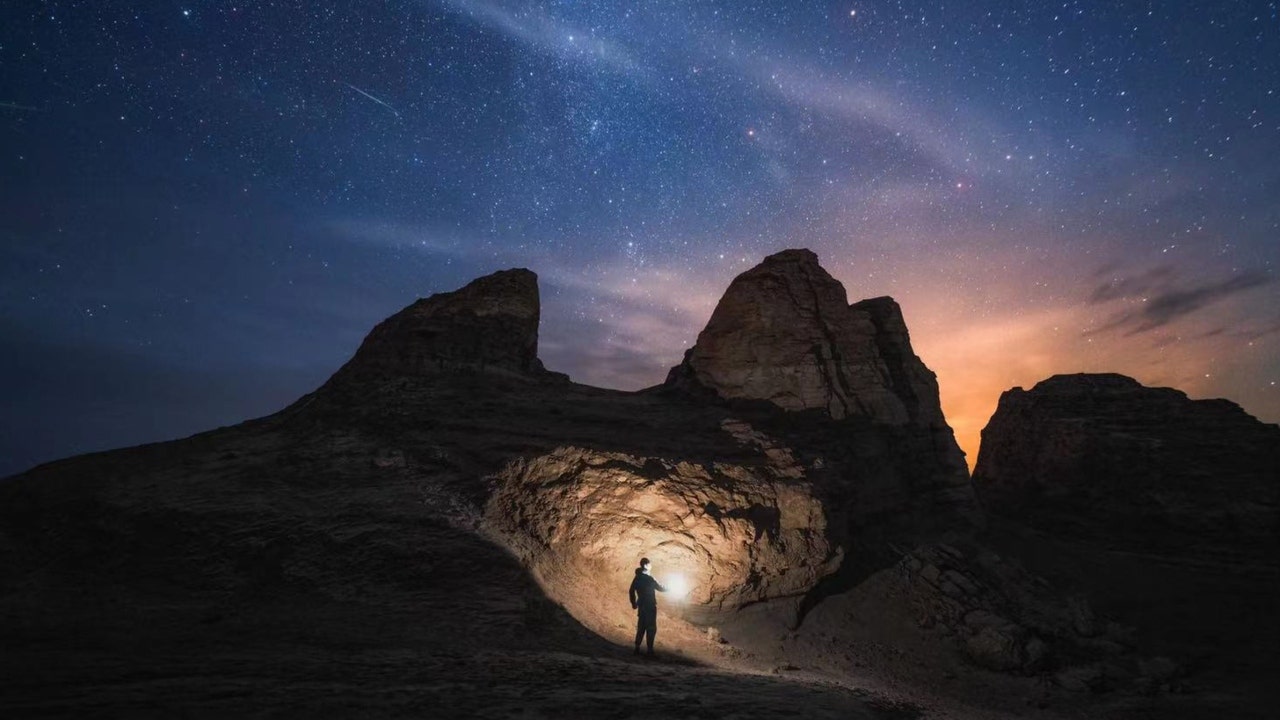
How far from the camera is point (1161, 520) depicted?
2645 centimetres

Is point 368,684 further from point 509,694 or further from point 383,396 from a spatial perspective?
point 383,396

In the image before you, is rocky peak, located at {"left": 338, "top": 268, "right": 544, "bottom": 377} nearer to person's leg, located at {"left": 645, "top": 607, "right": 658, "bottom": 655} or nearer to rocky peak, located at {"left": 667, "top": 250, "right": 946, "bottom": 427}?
rocky peak, located at {"left": 667, "top": 250, "right": 946, "bottom": 427}

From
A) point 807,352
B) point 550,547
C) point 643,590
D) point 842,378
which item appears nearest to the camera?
point 643,590

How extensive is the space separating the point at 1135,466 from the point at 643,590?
3379cm

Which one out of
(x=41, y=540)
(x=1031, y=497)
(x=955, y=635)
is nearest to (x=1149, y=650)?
(x=955, y=635)

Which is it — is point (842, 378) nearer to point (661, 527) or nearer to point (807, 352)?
point (807, 352)

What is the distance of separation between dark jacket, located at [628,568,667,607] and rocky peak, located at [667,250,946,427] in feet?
49.7

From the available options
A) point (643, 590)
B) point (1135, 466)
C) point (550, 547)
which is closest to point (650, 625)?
point (643, 590)

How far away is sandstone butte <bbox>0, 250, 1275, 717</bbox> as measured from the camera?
7.50 metres

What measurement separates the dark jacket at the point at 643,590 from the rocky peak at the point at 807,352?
15160 millimetres

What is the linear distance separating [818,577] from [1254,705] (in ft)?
38.2

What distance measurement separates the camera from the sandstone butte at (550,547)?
7500 millimetres

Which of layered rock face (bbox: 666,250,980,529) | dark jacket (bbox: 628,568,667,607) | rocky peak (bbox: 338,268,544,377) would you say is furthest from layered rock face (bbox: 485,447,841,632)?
rocky peak (bbox: 338,268,544,377)

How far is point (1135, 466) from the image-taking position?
93.6 feet
